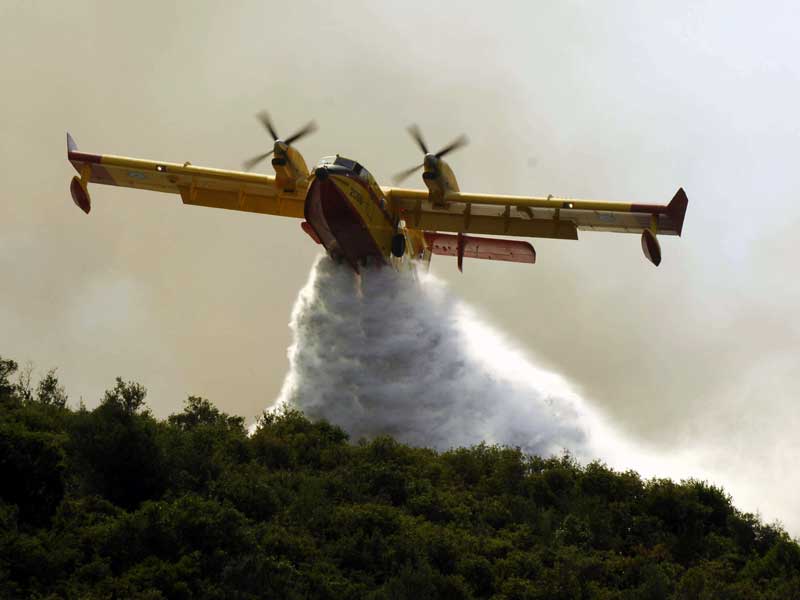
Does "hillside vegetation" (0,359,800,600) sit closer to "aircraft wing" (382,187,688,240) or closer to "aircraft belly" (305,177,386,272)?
"aircraft belly" (305,177,386,272)

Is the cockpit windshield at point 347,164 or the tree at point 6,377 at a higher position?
the cockpit windshield at point 347,164

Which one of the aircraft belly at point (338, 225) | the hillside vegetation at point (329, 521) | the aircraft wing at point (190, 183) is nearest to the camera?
the hillside vegetation at point (329, 521)

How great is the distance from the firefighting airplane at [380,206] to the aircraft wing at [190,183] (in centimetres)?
3

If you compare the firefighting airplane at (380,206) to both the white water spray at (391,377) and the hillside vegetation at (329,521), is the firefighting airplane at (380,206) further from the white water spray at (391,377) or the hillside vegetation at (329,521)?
the hillside vegetation at (329,521)

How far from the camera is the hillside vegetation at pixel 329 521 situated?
23.7 metres

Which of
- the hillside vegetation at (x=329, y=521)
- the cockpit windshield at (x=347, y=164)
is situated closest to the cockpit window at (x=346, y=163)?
the cockpit windshield at (x=347, y=164)

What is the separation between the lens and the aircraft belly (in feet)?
114

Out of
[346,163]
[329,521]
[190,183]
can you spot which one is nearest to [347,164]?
[346,163]

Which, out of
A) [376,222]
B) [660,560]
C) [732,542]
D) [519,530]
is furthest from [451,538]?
[376,222]

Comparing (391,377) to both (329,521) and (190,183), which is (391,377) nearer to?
(190,183)

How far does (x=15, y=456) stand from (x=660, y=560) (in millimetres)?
12447

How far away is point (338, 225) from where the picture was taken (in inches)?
1409

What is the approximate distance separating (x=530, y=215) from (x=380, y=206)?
12.7 ft

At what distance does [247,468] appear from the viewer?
102ft
